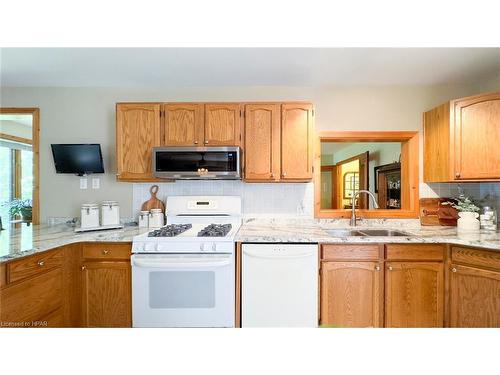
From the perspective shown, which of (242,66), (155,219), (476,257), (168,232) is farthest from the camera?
(155,219)

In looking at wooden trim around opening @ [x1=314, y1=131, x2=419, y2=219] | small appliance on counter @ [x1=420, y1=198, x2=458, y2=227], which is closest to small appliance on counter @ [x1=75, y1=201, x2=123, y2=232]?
wooden trim around opening @ [x1=314, y1=131, x2=419, y2=219]

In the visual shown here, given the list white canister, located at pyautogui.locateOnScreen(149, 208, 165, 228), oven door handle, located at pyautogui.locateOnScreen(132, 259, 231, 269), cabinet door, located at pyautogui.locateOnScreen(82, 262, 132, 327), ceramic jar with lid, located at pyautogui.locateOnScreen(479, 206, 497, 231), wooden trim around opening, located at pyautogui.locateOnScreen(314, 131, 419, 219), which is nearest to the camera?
oven door handle, located at pyautogui.locateOnScreen(132, 259, 231, 269)

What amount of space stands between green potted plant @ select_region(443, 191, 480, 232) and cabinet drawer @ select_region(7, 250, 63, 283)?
3260 millimetres

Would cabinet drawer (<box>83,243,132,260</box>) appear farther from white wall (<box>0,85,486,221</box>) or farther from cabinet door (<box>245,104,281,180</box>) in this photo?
cabinet door (<box>245,104,281,180</box>)

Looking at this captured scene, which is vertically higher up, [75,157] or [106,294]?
[75,157]

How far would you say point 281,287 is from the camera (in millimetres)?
1866

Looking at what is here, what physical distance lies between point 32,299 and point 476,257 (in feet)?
9.91

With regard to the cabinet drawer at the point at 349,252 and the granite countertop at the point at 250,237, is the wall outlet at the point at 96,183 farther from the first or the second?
the cabinet drawer at the point at 349,252

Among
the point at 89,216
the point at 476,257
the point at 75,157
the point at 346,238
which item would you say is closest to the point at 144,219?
the point at 89,216

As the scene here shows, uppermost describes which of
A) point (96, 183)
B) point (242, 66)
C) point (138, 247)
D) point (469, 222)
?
point (242, 66)

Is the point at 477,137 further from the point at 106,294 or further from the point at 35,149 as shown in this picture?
the point at 35,149

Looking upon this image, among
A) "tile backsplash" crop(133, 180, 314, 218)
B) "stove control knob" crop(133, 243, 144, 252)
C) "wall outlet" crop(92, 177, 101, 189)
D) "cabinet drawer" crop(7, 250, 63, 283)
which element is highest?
"wall outlet" crop(92, 177, 101, 189)

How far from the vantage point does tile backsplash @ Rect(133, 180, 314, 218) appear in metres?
2.57

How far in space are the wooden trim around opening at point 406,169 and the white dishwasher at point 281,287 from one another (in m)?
0.81
